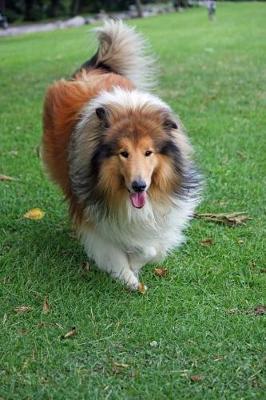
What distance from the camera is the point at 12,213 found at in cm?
489

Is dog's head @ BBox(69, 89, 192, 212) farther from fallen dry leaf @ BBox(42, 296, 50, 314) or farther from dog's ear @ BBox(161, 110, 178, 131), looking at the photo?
fallen dry leaf @ BBox(42, 296, 50, 314)

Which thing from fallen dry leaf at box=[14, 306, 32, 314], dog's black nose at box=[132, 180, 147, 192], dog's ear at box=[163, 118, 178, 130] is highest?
dog's ear at box=[163, 118, 178, 130]

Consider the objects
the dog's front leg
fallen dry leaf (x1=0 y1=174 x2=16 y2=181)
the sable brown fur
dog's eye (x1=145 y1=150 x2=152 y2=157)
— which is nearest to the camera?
dog's eye (x1=145 y1=150 x2=152 y2=157)

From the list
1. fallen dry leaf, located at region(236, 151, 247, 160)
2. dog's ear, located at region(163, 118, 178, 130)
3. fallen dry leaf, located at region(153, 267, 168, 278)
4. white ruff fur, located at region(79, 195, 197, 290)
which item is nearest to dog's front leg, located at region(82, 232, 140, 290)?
white ruff fur, located at region(79, 195, 197, 290)

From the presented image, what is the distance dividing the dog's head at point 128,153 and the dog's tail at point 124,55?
122 centimetres

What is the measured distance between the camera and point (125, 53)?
4867mm

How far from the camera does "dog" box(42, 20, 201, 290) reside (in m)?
3.38

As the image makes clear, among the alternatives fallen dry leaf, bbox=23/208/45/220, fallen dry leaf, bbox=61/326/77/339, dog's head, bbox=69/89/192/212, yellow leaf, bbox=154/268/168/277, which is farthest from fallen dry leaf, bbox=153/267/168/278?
fallen dry leaf, bbox=23/208/45/220

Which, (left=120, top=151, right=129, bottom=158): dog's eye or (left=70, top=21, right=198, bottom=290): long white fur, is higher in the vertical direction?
(left=120, top=151, right=129, bottom=158): dog's eye

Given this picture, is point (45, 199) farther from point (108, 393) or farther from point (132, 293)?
point (108, 393)

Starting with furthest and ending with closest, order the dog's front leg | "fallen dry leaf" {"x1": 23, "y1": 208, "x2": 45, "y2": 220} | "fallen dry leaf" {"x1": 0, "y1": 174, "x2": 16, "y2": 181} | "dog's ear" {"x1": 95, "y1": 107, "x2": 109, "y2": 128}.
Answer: "fallen dry leaf" {"x1": 0, "y1": 174, "x2": 16, "y2": 181}, "fallen dry leaf" {"x1": 23, "y1": 208, "x2": 45, "y2": 220}, the dog's front leg, "dog's ear" {"x1": 95, "y1": 107, "x2": 109, "y2": 128}

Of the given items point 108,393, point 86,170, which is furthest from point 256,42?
point 108,393

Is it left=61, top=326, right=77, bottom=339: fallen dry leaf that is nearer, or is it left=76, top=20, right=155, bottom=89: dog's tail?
left=61, top=326, right=77, bottom=339: fallen dry leaf

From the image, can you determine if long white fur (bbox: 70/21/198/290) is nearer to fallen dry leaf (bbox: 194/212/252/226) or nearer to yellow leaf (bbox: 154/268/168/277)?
yellow leaf (bbox: 154/268/168/277)
